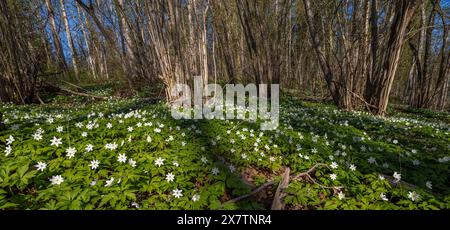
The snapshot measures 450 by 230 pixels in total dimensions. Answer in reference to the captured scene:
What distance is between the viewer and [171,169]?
3467 mm

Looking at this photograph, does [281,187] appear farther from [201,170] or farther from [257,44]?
[257,44]

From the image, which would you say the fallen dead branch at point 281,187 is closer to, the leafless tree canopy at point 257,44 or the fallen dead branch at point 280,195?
the fallen dead branch at point 280,195

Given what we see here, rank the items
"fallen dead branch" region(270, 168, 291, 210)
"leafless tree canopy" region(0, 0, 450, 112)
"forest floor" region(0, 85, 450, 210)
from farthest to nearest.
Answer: "leafless tree canopy" region(0, 0, 450, 112)
"fallen dead branch" region(270, 168, 291, 210)
"forest floor" region(0, 85, 450, 210)

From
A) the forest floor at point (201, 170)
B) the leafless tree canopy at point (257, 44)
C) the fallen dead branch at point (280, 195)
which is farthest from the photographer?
the leafless tree canopy at point (257, 44)

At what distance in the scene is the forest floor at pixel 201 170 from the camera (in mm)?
2754

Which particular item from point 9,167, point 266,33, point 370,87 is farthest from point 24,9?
point 370,87

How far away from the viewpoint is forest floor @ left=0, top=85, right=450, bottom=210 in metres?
2.75

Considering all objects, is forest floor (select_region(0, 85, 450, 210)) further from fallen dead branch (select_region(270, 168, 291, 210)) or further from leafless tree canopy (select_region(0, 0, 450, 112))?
leafless tree canopy (select_region(0, 0, 450, 112))

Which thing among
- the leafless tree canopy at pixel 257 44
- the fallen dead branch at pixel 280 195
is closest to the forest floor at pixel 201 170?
the fallen dead branch at pixel 280 195

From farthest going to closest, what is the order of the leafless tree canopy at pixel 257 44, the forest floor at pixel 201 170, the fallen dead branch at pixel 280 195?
the leafless tree canopy at pixel 257 44
the fallen dead branch at pixel 280 195
the forest floor at pixel 201 170

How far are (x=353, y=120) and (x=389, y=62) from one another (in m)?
3.55

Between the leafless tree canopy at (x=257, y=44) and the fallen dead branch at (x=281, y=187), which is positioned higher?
the leafless tree canopy at (x=257, y=44)

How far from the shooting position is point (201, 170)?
361cm

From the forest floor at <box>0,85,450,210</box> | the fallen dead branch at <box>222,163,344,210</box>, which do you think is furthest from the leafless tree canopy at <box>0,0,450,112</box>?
the fallen dead branch at <box>222,163,344,210</box>
